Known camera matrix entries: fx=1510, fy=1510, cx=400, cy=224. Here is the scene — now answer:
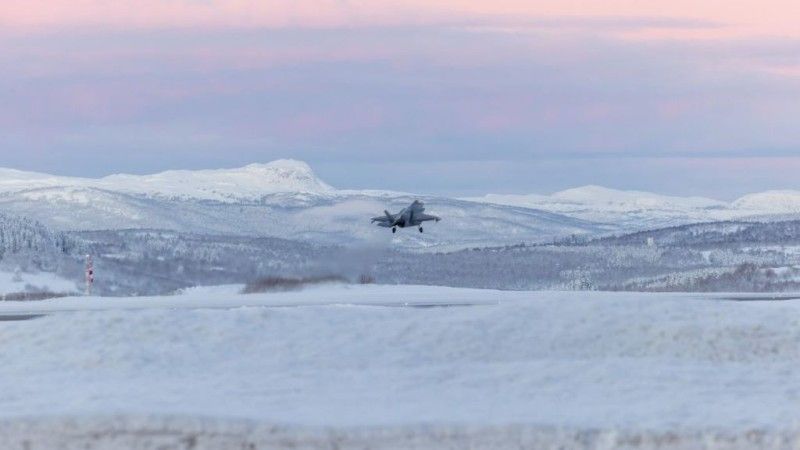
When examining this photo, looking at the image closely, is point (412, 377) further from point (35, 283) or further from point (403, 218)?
point (35, 283)

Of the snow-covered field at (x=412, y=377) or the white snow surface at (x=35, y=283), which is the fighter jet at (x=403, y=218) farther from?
the snow-covered field at (x=412, y=377)

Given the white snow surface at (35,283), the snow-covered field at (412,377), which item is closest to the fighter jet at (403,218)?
the white snow surface at (35,283)

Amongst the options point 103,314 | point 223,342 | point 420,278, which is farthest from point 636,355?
point 420,278

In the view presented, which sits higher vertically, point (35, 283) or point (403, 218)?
point (403, 218)

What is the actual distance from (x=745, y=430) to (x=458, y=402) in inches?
138

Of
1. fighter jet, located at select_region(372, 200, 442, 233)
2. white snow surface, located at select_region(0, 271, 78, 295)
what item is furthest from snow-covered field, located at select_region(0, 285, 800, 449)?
fighter jet, located at select_region(372, 200, 442, 233)

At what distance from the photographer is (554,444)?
16453mm

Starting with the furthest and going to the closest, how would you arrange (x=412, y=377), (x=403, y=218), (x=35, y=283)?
1. (x=403, y=218)
2. (x=35, y=283)
3. (x=412, y=377)

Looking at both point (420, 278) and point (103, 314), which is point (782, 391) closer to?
point (103, 314)

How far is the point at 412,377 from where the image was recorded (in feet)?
64.6

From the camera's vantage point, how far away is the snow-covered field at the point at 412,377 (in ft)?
54.6

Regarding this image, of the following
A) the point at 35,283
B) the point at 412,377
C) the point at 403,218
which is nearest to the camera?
the point at 412,377

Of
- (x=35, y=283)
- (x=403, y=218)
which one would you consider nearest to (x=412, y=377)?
(x=403, y=218)

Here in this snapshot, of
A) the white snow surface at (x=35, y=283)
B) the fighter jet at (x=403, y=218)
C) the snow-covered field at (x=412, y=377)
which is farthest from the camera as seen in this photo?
the fighter jet at (x=403, y=218)
